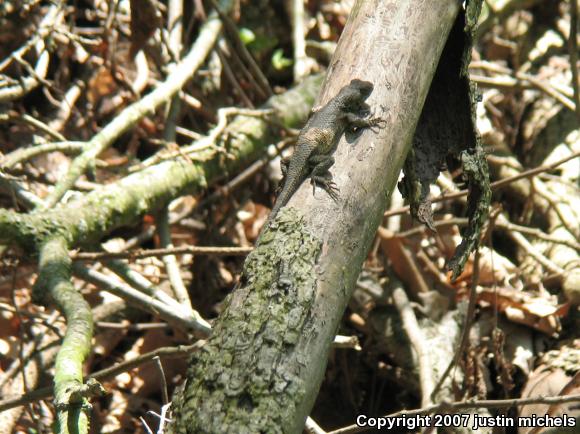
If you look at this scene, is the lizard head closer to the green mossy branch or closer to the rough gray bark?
the rough gray bark

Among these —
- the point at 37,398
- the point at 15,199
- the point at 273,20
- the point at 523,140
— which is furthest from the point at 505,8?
the point at 37,398

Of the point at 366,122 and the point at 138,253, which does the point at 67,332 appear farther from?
the point at 366,122

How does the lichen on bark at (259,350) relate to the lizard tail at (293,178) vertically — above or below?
below

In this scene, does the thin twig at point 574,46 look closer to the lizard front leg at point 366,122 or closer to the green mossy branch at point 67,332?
the lizard front leg at point 366,122

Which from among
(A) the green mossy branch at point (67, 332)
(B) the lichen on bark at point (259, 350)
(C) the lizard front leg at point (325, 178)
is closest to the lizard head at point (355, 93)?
(C) the lizard front leg at point (325, 178)

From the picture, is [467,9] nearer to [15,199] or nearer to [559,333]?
[559,333]

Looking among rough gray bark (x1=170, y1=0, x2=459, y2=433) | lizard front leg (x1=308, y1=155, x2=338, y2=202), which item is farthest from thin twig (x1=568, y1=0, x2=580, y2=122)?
lizard front leg (x1=308, y1=155, x2=338, y2=202)
